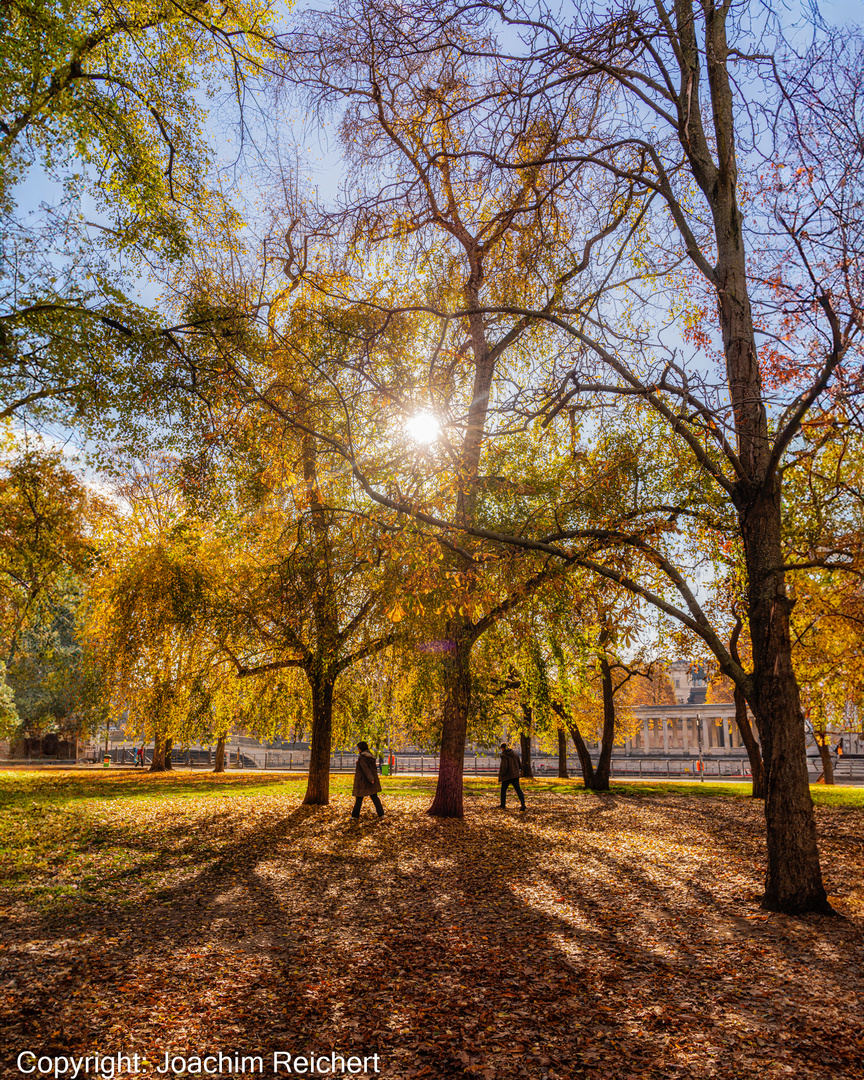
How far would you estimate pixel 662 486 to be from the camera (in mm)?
12516

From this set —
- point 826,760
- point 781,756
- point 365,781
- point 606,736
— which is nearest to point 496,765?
point 826,760

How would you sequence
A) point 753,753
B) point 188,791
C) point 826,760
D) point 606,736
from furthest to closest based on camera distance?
1. point 826,760
2. point 606,736
3. point 753,753
4. point 188,791

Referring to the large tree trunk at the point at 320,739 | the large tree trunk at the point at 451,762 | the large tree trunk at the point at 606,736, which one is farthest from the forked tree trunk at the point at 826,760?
the large tree trunk at the point at 320,739

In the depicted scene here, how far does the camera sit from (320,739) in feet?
53.7

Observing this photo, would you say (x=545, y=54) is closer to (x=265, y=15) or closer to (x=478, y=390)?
(x=265, y=15)

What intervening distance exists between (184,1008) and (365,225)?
9235 millimetres

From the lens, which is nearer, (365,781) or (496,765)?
(365,781)

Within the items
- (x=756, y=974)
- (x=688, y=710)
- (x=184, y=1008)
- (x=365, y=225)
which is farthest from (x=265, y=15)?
(x=688, y=710)

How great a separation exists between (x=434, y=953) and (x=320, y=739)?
10.7 metres

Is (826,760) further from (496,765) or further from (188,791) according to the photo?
(188,791)

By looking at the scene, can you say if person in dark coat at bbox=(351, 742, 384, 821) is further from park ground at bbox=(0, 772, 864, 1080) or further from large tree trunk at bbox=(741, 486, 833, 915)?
large tree trunk at bbox=(741, 486, 833, 915)

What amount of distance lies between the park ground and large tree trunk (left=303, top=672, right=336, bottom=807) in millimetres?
3625
